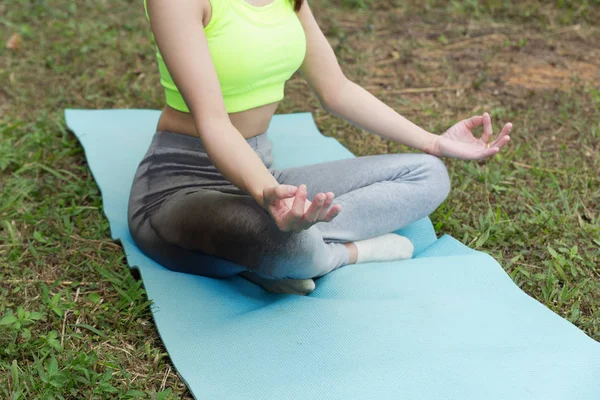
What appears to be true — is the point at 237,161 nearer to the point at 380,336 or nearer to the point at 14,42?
the point at 380,336

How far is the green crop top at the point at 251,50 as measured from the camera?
1.85 m

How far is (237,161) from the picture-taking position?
1604mm

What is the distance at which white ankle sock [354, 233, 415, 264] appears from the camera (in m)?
2.02

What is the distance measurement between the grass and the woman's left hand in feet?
0.97

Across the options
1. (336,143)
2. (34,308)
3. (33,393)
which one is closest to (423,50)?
(336,143)

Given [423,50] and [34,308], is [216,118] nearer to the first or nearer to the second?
[34,308]

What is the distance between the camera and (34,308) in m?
1.89

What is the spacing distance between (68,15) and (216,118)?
2818mm

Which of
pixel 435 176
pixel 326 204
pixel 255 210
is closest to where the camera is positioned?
pixel 326 204

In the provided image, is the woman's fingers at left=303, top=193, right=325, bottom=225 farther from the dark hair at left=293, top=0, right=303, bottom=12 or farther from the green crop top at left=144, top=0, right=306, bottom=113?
the dark hair at left=293, top=0, right=303, bottom=12

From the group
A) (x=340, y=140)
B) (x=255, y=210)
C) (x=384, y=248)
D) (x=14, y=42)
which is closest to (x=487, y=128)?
(x=384, y=248)

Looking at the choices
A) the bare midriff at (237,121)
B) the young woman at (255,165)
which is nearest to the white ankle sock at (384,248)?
the young woman at (255,165)

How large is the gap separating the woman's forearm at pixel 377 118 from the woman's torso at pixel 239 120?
249 mm

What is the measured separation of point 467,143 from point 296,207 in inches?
33.6
